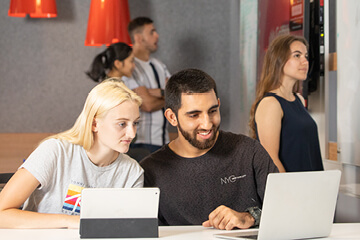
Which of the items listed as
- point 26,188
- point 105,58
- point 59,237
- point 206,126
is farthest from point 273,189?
point 105,58

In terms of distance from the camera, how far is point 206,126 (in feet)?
6.42

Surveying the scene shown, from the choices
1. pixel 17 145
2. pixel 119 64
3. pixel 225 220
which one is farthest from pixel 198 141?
pixel 17 145

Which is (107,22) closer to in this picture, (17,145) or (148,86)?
(148,86)

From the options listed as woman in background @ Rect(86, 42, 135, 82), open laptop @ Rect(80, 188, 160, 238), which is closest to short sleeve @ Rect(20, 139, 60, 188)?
open laptop @ Rect(80, 188, 160, 238)

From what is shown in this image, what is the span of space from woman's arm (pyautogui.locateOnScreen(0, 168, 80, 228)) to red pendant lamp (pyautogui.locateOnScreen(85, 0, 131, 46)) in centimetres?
252

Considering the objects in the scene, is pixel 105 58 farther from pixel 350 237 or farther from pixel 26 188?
pixel 350 237

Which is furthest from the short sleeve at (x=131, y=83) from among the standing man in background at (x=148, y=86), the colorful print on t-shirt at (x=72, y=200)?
the colorful print on t-shirt at (x=72, y=200)

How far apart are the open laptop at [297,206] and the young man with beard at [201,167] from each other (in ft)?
1.34

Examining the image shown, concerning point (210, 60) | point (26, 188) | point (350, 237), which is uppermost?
point (210, 60)

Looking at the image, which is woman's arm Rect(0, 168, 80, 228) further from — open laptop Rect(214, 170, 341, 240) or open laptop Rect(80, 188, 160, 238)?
open laptop Rect(214, 170, 341, 240)

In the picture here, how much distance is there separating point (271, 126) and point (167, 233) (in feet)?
3.49

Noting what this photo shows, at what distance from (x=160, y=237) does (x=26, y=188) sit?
0.49m

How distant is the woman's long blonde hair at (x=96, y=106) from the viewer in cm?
184

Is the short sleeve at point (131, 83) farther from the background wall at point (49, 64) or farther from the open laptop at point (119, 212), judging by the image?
the open laptop at point (119, 212)
